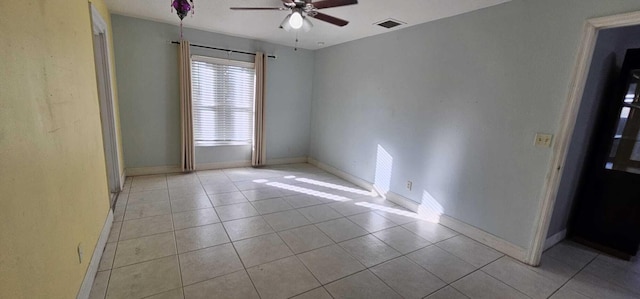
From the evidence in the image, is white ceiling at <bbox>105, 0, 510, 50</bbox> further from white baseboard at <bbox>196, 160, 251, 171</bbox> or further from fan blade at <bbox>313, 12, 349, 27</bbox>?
white baseboard at <bbox>196, 160, 251, 171</bbox>

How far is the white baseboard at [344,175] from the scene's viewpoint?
435 cm

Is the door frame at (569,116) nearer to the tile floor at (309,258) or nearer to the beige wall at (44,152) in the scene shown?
the tile floor at (309,258)

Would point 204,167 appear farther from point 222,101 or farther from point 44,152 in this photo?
point 44,152

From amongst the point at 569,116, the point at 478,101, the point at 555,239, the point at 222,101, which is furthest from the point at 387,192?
the point at 222,101

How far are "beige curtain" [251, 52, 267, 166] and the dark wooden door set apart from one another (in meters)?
4.66

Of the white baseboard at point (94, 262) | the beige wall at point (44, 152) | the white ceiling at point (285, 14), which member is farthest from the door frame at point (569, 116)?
the white baseboard at point (94, 262)

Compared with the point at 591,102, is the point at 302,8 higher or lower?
higher

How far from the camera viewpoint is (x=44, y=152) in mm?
1351

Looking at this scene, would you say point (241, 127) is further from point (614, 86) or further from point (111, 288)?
point (614, 86)

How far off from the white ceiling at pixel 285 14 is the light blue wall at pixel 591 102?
110 cm

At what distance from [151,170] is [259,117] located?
6.59ft

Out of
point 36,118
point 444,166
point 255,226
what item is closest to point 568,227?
point 444,166

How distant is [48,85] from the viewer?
146cm

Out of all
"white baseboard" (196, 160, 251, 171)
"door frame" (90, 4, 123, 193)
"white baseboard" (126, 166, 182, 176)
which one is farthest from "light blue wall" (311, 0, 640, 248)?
"door frame" (90, 4, 123, 193)
